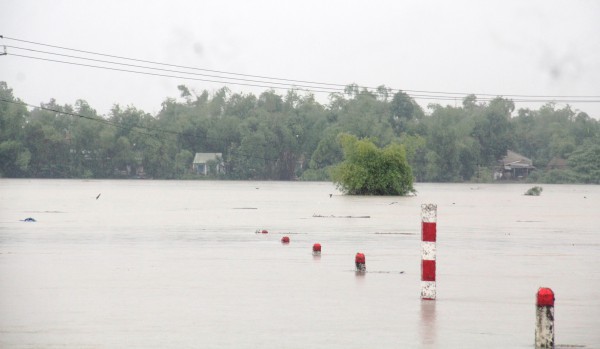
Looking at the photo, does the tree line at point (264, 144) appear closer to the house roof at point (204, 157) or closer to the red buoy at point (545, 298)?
the house roof at point (204, 157)

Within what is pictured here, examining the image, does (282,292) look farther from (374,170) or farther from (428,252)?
(374,170)

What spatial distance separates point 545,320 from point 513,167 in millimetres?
185978

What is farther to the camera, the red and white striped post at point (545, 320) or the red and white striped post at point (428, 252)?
the red and white striped post at point (428, 252)

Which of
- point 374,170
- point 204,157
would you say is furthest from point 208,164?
point 374,170

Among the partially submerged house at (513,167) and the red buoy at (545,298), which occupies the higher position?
the partially submerged house at (513,167)

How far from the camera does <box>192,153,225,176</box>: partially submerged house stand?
18962 centimetres

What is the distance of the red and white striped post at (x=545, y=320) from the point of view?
10469 mm

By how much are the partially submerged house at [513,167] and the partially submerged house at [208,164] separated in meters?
43.4

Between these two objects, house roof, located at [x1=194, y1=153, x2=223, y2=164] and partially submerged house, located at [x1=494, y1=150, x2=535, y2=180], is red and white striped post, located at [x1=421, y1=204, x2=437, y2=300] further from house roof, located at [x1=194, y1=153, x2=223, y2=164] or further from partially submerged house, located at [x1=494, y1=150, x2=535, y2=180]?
partially submerged house, located at [x1=494, y1=150, x2=535, y2=180]

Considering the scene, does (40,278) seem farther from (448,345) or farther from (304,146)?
(304,146)

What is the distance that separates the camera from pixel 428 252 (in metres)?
14.1

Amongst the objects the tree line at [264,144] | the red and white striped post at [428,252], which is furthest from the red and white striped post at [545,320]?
the tree line at [264,144]

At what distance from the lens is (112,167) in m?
193

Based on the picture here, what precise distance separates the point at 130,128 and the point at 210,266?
178 meters
